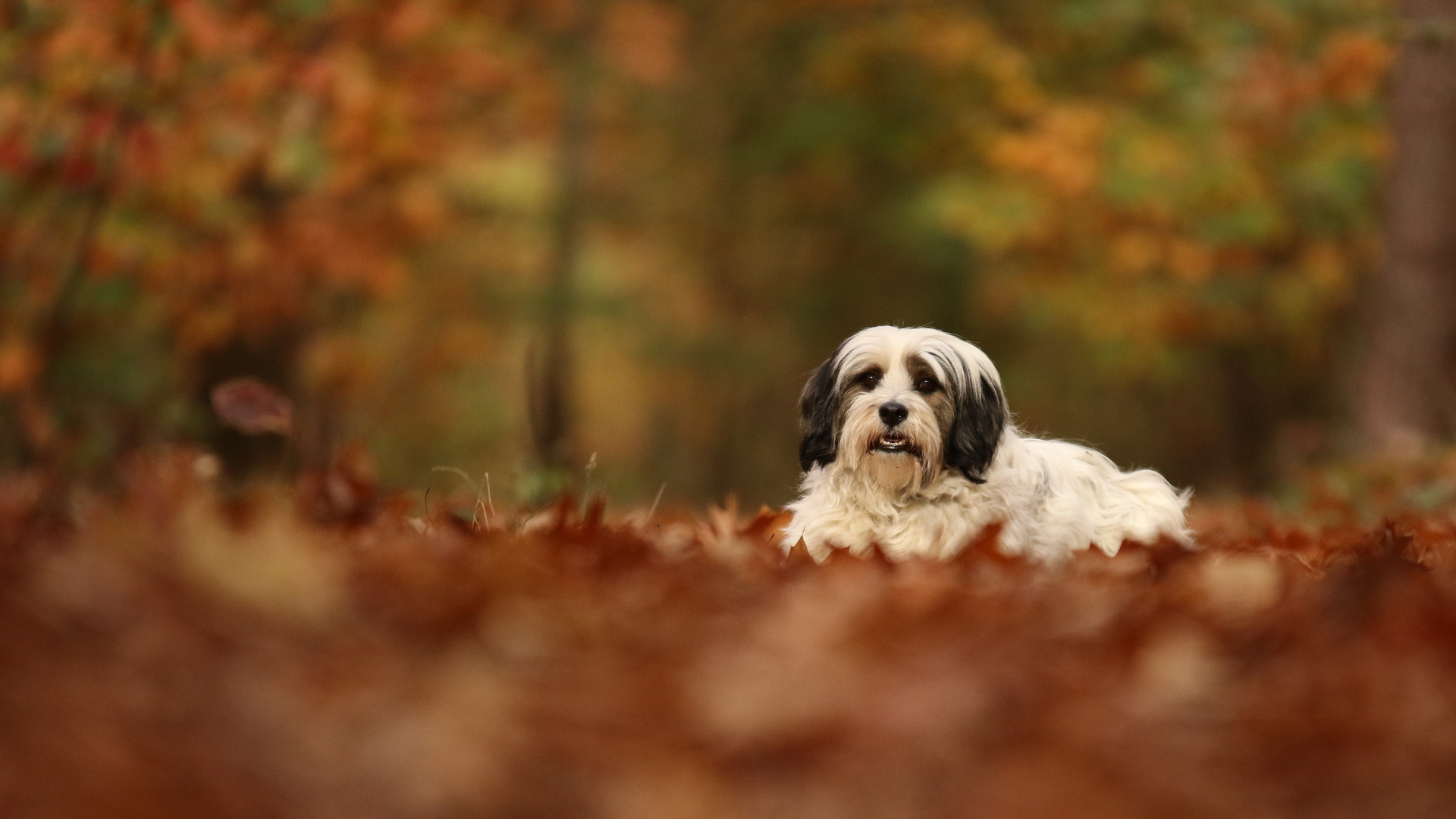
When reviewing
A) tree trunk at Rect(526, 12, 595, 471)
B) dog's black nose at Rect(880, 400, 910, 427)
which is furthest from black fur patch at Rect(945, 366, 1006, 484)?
tree trunk at Rect(526, 12, 595, 471)

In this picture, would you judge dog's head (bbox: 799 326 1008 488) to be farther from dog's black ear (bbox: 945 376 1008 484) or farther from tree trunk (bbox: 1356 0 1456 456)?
tree trunk (bbox: 1356 0 1456 456)

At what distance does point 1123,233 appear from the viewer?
14.6m

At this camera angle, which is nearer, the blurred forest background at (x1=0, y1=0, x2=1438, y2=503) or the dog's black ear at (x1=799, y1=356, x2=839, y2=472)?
the dog's black ear at (x1=799, y1=356, x2=839, y2=472)

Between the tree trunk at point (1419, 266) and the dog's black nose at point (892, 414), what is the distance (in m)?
6.82

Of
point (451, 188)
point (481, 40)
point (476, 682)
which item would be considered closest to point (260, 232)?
point (481, 40)

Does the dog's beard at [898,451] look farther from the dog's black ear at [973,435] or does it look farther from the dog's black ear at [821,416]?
the dog's black ear at [821,416]

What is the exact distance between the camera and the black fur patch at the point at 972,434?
4508mm

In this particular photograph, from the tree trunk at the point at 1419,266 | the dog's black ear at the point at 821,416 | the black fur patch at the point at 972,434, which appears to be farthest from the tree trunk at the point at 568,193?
the black fur patch at the point at 972,434

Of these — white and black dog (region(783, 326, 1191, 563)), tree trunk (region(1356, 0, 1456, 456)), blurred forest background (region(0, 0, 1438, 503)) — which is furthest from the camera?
tree trunk (region(1356, 0, 1456, 456))

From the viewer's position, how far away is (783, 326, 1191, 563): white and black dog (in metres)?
4.37

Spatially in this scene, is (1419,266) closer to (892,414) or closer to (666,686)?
(892,414)

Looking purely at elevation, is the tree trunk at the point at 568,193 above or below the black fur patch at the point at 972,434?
above

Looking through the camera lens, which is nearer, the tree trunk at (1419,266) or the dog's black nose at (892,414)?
the dog's black nose at (892,414)

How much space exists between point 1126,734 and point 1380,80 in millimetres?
13126
